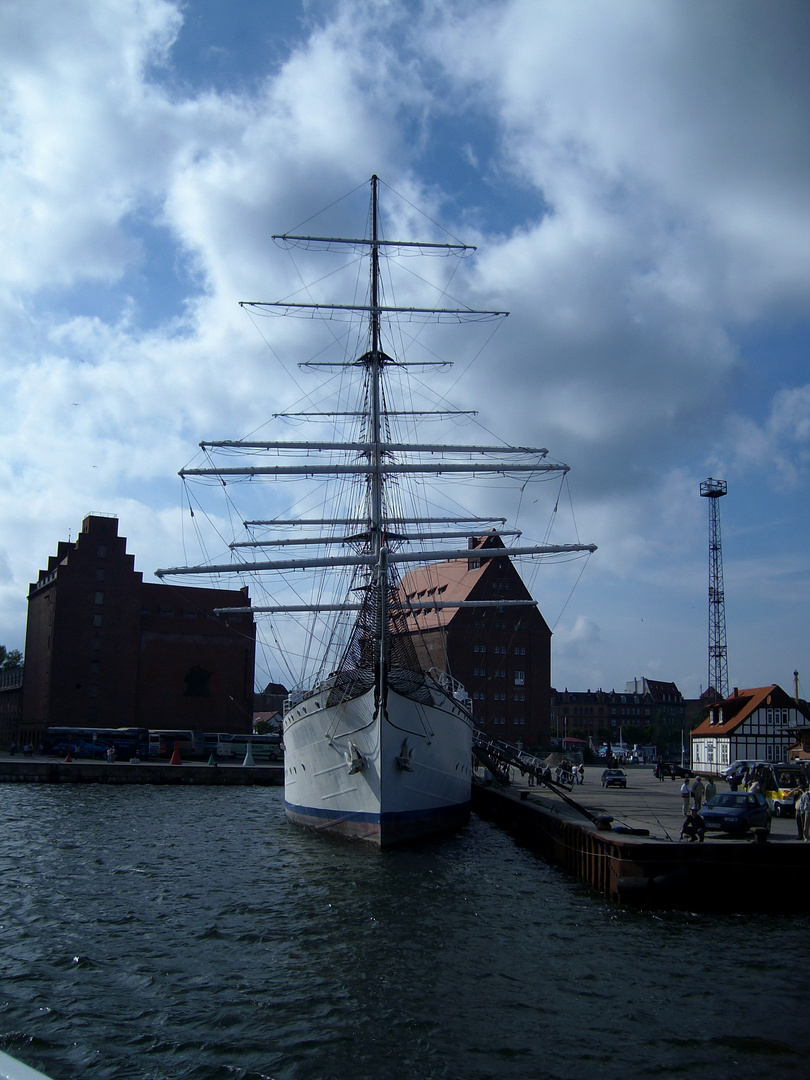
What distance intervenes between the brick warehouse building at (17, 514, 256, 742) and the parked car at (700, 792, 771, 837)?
48.0 meters

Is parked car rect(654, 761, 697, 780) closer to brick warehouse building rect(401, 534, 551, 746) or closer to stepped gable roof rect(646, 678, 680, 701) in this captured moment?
brick warehouse building rect(401, 534, 551, 746)

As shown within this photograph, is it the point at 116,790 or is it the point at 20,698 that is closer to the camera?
the point at 116,790

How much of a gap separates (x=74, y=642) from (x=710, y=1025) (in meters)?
62.7

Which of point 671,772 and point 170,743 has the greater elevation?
point 170,743

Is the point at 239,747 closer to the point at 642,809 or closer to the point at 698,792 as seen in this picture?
the point at 642,809

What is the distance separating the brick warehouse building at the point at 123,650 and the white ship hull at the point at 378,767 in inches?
1550

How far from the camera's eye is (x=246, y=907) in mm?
15828

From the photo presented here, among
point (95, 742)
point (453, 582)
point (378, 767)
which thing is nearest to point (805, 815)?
point (378, 767)

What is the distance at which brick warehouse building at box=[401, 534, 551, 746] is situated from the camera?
77.2m

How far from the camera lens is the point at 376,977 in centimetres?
1164

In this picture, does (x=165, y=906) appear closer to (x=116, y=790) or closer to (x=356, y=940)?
(x=356, y=940)

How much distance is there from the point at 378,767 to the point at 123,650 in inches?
1976

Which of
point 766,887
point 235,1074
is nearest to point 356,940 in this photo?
point 235,1074

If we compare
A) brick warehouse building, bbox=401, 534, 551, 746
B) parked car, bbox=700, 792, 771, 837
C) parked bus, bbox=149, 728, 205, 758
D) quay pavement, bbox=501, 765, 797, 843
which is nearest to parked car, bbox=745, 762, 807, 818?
quay pavement, bbox=501, 765, 797, 843
